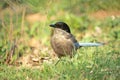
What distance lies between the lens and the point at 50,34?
11414mm

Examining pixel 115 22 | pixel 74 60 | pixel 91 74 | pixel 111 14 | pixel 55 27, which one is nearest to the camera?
pixel 91 74

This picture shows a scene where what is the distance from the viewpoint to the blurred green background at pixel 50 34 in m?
7.95

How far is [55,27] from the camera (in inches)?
360

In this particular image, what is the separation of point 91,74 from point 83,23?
4.58 metres

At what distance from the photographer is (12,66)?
29.1 ft

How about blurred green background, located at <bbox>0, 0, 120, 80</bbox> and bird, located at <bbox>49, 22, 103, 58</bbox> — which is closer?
blurred green background, located at <bbox>0, 0, 120, 80</bbox>

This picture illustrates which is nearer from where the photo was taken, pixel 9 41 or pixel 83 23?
pixel 9 41

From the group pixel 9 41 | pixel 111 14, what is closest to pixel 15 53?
pixel 9 41

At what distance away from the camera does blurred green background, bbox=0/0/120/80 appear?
7.95m

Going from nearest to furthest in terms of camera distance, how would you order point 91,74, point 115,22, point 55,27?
1. point 91,74
2. point 55,27
3. point 115,22

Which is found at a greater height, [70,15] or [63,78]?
[70,15]

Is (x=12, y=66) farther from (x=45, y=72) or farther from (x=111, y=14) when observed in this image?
(x=111, y=14)

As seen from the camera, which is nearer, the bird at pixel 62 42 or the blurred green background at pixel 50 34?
the blurred green background at pixel 50 34

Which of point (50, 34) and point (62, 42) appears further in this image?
point (50, 34)
